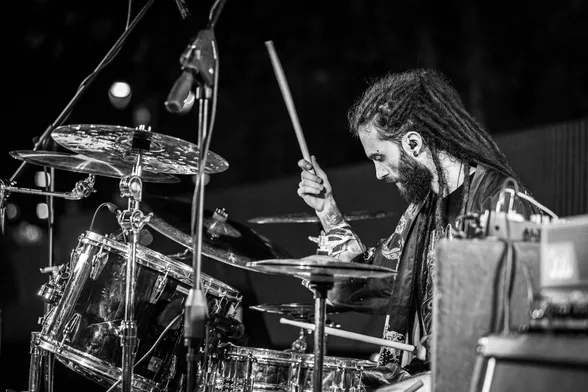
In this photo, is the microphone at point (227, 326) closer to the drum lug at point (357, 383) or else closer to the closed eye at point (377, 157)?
the drum lug at point (357, 383)

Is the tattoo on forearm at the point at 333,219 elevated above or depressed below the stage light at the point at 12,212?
below

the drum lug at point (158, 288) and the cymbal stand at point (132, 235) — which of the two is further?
the drum lug at point (158, 288)

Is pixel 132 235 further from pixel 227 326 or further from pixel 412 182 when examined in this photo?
pixel 412 182

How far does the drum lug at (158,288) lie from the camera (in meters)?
2.76

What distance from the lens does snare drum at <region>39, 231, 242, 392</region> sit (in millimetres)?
2684

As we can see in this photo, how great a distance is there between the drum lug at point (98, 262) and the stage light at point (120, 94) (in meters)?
2.23

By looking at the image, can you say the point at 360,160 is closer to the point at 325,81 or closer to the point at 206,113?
the point at 325,81

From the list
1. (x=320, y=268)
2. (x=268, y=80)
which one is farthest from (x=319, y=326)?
(x=268, y=80)

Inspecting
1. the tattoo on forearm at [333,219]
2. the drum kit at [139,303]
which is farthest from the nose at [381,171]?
the drum kit at [139,303]

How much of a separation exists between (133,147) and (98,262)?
52 cm

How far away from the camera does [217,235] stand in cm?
306

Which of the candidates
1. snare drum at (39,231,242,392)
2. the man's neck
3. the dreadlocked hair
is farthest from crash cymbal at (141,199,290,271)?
the man's neck

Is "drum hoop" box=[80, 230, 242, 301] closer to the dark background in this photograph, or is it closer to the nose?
the dark background

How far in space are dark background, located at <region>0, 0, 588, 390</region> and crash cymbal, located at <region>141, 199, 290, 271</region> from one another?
0.16ft
